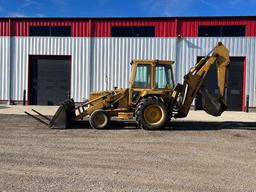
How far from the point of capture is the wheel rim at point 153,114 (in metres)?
13.2

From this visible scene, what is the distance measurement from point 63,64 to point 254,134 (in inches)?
617

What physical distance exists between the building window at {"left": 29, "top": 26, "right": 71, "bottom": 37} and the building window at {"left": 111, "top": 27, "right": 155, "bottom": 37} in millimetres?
3058

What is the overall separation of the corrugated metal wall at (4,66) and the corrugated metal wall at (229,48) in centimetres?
1117

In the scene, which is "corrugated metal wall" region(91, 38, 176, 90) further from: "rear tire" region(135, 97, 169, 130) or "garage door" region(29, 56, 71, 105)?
"rear tire" region(135, 97, 169, 130)

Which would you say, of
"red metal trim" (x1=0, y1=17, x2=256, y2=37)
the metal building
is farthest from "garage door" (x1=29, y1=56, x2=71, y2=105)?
"red metal trim" (x1=0, y1=17, x2=256, y2=37)

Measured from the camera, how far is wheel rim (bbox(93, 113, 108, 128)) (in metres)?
13.5

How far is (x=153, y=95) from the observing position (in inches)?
532

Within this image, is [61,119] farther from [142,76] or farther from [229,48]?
[229,48]

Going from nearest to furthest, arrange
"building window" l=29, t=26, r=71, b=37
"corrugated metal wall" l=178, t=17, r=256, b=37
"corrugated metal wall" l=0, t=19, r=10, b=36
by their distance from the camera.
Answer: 1. "corrugated metal wall" l=178, t=17, r=256, b=37
2. "building window" l=29, t=26, r=71, b=37
3. "corrugated metal wall" l=0, t=19, r=10, b=36

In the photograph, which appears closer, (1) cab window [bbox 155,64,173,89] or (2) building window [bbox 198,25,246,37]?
(1) cab window [bbox 155,64,173,89]

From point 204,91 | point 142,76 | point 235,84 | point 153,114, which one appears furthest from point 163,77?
point 235,84

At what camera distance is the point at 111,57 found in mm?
24516

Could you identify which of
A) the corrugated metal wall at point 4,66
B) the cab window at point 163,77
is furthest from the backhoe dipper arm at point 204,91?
the corrugated metal wall at point 4,66

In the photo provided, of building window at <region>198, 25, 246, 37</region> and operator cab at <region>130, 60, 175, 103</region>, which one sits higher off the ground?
building window at <region>198, 25, 246, 37</region>
